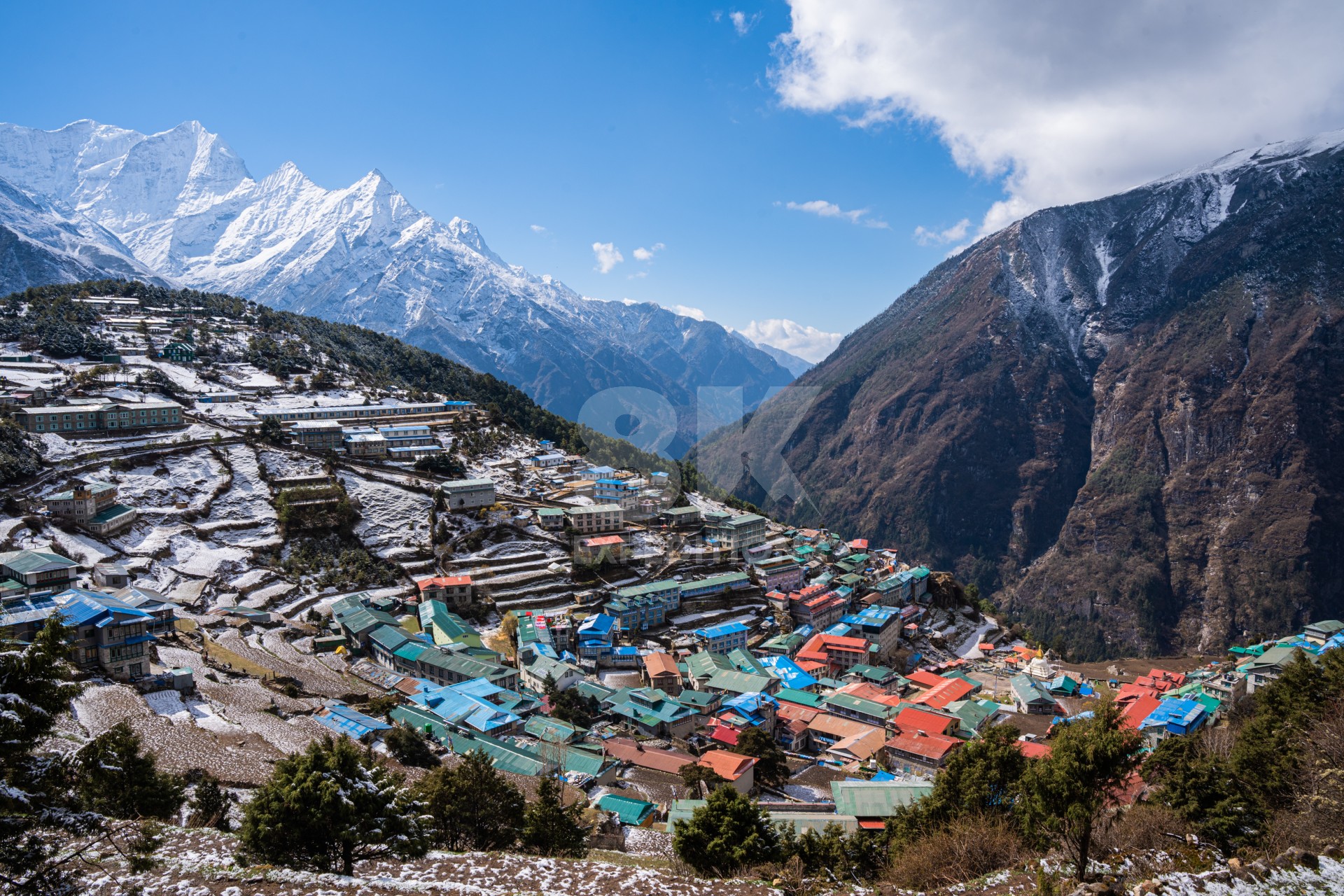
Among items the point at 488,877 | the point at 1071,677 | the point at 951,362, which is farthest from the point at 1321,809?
the point at 951,362

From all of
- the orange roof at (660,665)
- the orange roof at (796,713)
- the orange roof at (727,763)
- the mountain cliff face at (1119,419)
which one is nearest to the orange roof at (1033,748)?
the orange roof at (796,713)

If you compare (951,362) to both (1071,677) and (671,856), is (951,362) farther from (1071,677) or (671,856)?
(671,856)

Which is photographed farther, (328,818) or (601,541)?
(601,541)

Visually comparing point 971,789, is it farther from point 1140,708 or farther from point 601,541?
point 601,541

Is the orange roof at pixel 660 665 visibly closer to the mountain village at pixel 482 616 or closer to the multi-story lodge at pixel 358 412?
the mountain village at pixel 482 616

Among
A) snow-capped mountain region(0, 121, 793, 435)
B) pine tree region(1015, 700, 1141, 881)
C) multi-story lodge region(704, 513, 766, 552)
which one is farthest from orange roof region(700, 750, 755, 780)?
snow-capped mountain region(0, 121, 793, 435)

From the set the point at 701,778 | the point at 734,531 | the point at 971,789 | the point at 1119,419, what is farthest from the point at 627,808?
the point at 1119,419

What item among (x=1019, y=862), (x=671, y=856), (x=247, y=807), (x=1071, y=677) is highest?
(x=247, y=807)
